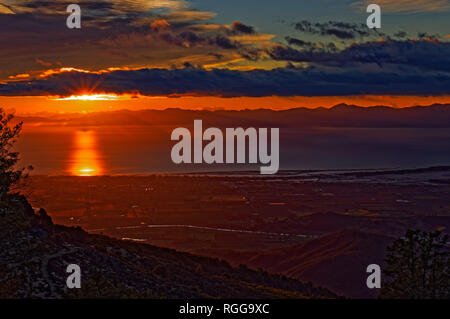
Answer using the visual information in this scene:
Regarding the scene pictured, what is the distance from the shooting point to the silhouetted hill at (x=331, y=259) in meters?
63.6

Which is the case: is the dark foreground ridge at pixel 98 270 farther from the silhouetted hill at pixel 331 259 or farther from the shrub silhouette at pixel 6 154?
the silhouetted hill at pixel 331 259

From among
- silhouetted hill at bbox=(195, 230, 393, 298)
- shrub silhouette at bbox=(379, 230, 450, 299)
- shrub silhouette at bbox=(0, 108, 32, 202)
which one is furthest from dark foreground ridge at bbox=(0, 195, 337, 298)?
silhouetted hill at bbox=(195, 230, 393, 298)

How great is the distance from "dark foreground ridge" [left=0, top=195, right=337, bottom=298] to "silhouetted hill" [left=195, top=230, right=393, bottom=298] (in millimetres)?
27900

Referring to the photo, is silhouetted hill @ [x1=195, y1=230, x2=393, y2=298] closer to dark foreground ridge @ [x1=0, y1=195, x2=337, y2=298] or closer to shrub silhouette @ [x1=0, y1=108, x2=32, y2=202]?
dark foreground ridge @ [x1=0, y1=195, x2=337, y2=298]

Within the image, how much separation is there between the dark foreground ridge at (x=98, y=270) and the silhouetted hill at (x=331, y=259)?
27900 mm

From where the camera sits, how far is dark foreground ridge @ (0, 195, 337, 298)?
827 inches

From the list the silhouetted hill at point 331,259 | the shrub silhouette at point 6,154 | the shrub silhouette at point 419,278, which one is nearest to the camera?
the shrub silhouette at point 6,154

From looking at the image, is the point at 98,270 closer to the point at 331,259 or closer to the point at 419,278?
the point at 419,278

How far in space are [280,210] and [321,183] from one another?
46.4 meters

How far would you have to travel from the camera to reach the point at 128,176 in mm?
178875

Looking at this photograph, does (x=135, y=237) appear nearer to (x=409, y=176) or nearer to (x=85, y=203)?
(x=85, y=203)

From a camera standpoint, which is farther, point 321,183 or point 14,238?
point 321,183

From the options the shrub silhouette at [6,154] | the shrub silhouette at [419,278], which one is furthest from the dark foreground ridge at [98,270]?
the shrub silhouette at [419,278]
